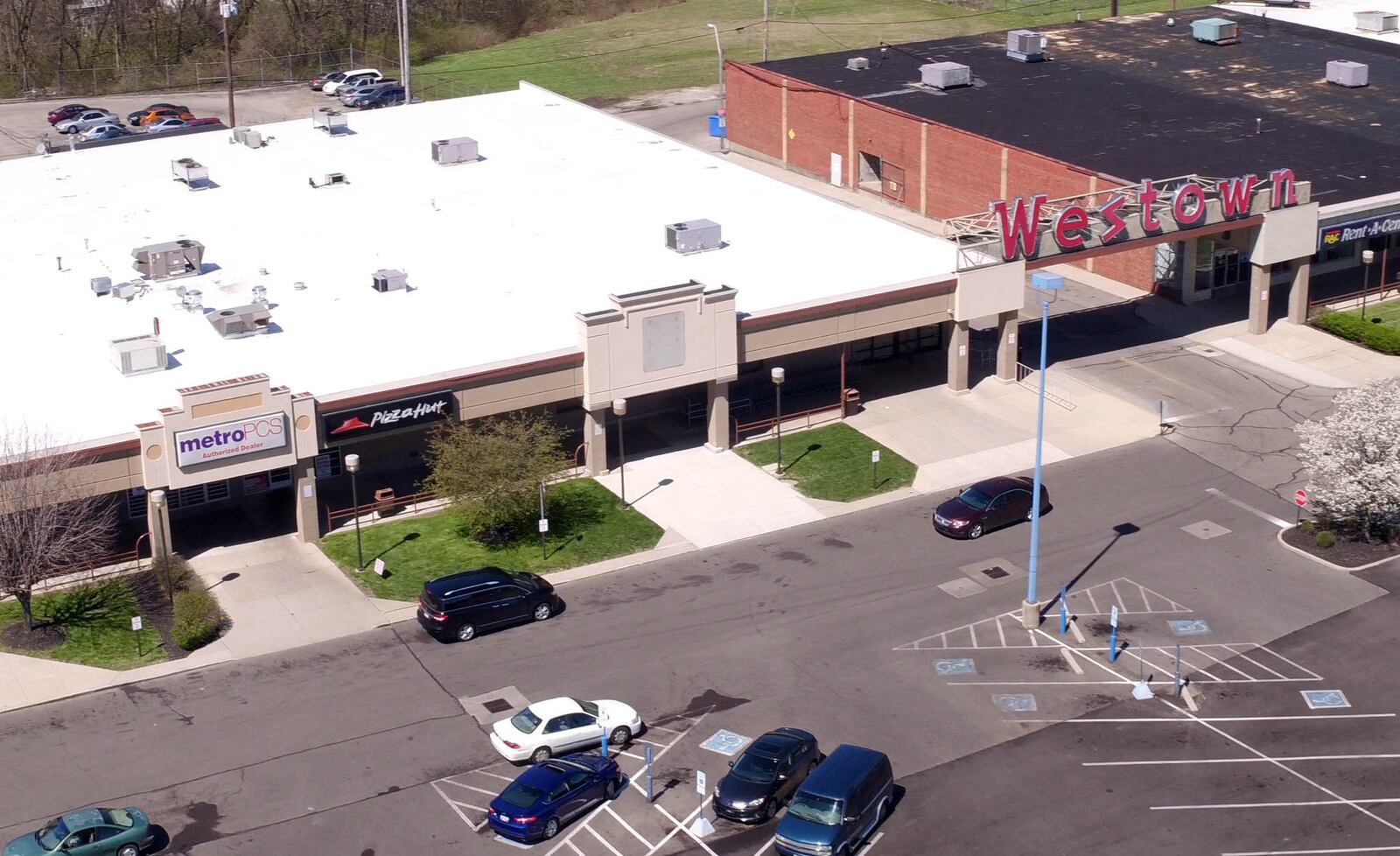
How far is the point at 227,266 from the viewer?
64.4 m

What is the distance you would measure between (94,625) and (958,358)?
104 feet

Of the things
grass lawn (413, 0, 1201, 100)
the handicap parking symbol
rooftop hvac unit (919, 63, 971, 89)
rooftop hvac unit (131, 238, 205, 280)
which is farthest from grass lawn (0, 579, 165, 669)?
grass lawn (413, 0, 1201, 100)

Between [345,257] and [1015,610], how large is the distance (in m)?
30.3

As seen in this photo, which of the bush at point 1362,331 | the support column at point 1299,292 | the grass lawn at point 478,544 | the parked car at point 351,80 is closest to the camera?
the grass lawn at point 478,544

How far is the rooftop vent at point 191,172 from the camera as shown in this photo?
2913 inches

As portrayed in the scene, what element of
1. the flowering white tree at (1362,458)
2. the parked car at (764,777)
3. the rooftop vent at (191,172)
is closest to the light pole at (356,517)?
the parked car at (764,777)

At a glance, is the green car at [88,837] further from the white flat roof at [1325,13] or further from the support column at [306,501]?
the white flat roof at [1325,13]

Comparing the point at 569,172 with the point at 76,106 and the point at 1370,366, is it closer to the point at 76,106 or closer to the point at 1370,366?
the point at 1370,366

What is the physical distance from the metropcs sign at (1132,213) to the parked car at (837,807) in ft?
96.2

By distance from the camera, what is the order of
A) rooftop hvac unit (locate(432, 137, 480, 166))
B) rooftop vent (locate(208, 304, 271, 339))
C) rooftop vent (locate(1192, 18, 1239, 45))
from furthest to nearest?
1. rooftop vent (locate(1192, 18, 1239, 45))
2. rooftop hvac unit (locate(432, 137, 480, 166))
3. rooftop vent (locate(208, 304, 271, 339))

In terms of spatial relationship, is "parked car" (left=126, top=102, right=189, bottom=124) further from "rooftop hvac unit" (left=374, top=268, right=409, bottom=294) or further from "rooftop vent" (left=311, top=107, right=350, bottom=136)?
"rooftop hvac unit" (left=374, top=268, right=409, bottom=294)

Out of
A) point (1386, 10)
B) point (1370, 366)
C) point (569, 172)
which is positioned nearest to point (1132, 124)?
point (1370, 366)

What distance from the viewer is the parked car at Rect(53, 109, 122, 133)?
101312mm

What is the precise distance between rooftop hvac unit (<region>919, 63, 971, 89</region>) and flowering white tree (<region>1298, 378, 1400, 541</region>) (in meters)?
41.0
